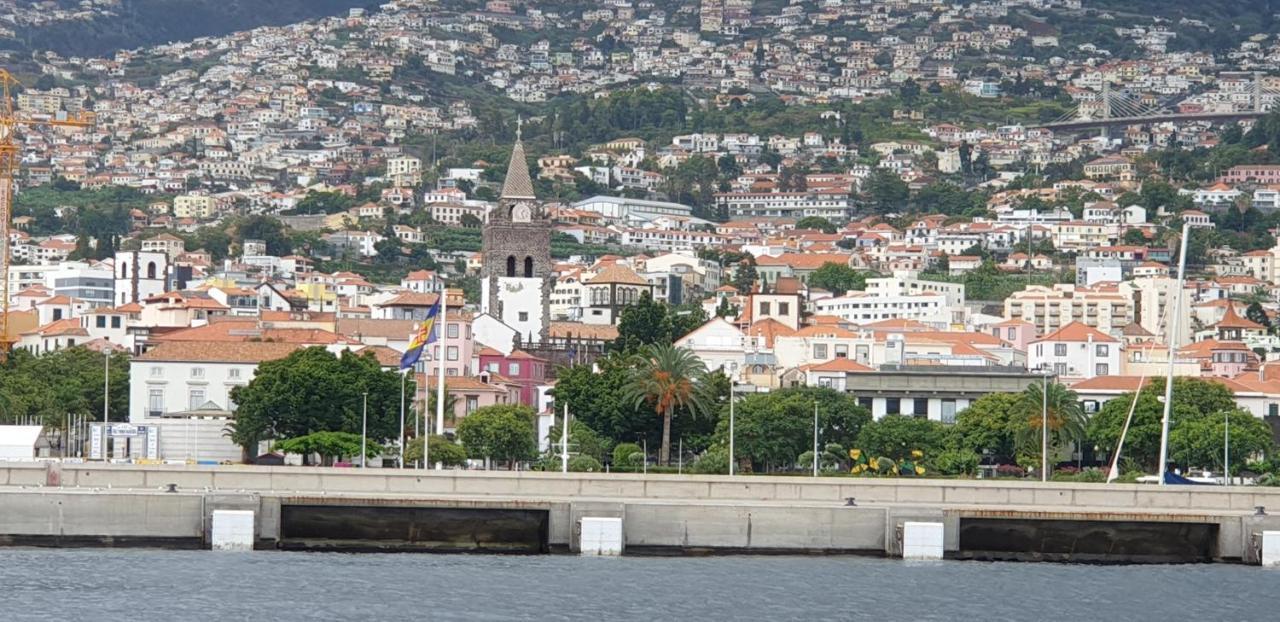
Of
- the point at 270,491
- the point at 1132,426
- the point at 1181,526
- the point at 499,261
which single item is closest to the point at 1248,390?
the point at 1132,426

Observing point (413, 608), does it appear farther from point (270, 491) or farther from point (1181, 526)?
point (1181, 526)

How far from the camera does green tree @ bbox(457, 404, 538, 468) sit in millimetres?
111375

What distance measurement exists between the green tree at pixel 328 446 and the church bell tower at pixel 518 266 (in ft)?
173

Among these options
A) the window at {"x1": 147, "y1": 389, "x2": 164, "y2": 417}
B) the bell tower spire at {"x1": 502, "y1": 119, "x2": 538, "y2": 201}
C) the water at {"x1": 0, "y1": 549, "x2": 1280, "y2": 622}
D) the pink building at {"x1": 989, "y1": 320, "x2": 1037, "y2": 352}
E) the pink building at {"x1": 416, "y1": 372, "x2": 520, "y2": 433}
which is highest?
the bell tower spire at {"x1": 502, "y1": 119, "x2": 538, "y2": 201}

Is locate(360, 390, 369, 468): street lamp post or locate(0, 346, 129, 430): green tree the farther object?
locate(0, 346, 129, 430): green tree

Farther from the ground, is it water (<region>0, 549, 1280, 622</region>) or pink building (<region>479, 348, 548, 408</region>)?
pink building (<region>479, 348, 548, 408</region>)

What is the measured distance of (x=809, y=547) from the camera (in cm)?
7375

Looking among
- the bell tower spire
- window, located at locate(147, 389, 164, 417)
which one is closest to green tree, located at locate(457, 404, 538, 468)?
window, located at locate(147, 389, 164, 417)

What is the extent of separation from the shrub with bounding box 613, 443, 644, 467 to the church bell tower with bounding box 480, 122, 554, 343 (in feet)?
148

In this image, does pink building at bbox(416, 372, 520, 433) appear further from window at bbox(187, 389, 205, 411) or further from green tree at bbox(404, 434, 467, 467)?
green tree at bbox(404, 434, 467, 467)

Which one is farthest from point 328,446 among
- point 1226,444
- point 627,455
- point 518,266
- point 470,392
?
point 518,266

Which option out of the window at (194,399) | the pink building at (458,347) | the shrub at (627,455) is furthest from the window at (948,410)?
the window at (194,399)

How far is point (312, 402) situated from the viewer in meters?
109

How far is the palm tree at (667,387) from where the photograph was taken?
367 ft
